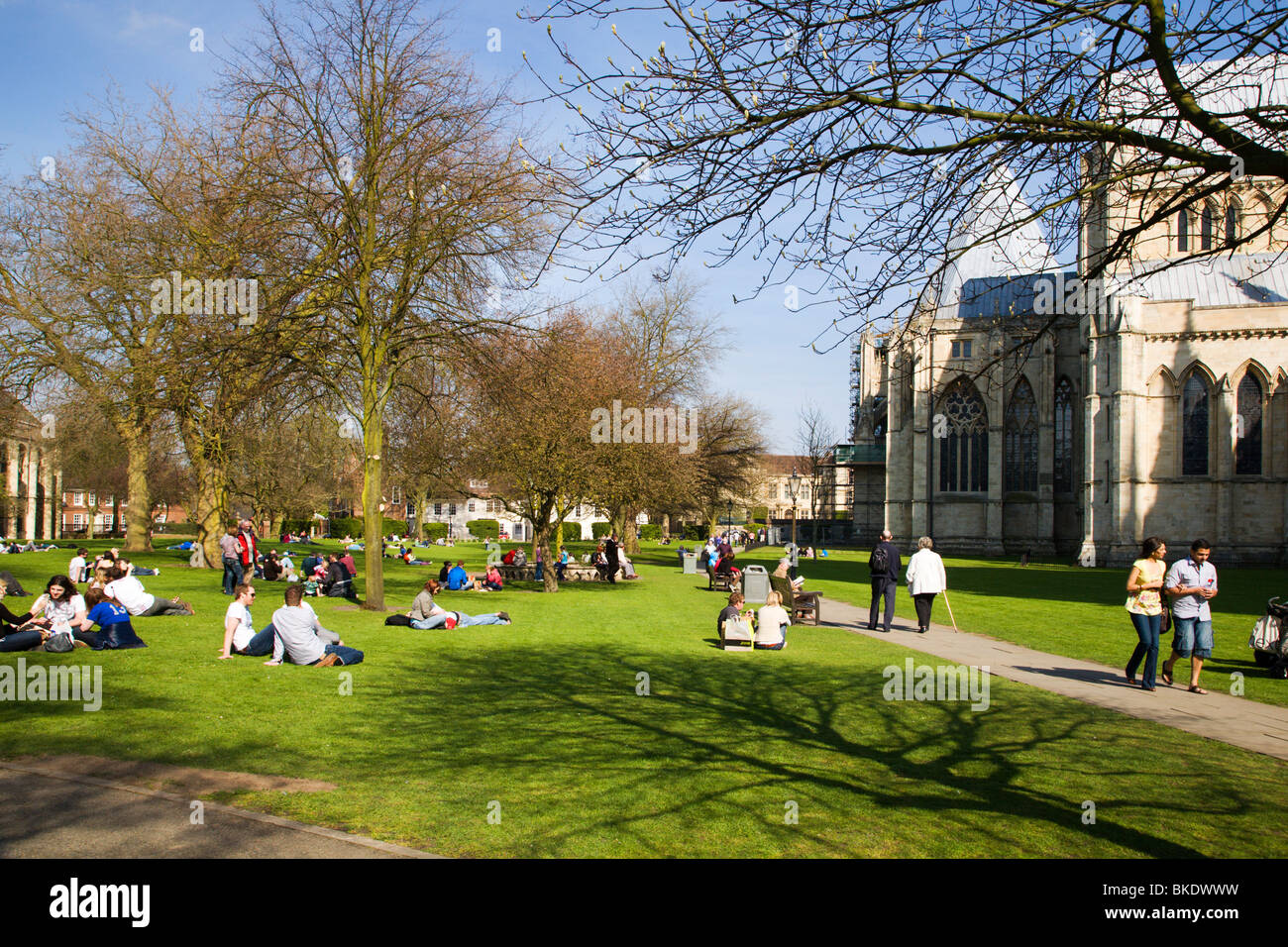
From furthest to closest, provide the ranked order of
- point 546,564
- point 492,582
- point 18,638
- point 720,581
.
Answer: point 720,581, point 546,564, point 492,582, point 18,638

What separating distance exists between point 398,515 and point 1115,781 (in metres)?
82.1

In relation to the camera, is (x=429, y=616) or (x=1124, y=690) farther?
(x=429, y=616)

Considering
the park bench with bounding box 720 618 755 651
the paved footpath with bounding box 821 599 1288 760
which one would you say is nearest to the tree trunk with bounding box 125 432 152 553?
the park bench with bounding box 720 618 755 651

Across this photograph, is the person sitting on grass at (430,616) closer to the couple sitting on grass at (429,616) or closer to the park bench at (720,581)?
the couple sitting on grass at (429,616)

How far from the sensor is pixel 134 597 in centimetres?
1594

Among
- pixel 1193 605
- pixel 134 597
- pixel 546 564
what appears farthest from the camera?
pixel 546 564

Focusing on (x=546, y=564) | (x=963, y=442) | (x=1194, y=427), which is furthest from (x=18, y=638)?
(x=963, y=442)

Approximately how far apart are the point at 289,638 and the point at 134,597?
5859 mm

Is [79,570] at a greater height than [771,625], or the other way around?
[79,570]

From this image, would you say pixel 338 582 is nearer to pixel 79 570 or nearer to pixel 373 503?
pixel 373 503

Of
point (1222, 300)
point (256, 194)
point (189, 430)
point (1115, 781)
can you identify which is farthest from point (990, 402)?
point (1115, 781)

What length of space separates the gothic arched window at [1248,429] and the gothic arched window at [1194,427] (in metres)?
1.45

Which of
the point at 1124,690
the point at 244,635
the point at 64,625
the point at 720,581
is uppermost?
the point at 64,625

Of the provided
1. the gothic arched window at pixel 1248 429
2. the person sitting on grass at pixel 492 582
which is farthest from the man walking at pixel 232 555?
the gothic arched window at pixel 1248 429
